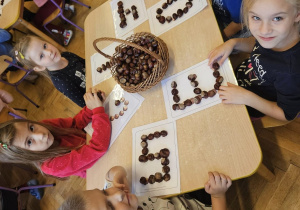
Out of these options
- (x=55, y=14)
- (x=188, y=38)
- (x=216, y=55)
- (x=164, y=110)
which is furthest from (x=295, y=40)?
(x=55, y=14)

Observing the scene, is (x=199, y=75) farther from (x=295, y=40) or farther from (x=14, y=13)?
(x=14, y=13)

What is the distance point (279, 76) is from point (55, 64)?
4.16ft

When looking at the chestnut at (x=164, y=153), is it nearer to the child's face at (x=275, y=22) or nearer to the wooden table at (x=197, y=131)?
the wooden table at (x=197, y=131)

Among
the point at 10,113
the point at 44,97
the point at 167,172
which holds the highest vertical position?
the point at 167,172

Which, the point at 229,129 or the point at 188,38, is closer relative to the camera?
the point at 229,129

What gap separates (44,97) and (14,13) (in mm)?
842

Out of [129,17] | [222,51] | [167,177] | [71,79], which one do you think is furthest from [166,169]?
[71,79]

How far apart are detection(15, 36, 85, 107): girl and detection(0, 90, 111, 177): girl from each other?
→ 0.35 m

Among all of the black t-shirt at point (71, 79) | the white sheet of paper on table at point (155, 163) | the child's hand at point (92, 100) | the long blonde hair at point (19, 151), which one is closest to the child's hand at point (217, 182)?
the white sheet of paper on table at point (155, 163)

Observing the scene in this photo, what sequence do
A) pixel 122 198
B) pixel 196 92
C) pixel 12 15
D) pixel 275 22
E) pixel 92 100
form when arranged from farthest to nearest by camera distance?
pixel 12 15 → pixel 92 100 → pixel 196 92 → pixel 122 198 → pixel 275 22

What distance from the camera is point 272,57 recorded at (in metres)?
0.85

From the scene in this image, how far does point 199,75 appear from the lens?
3.22 ft

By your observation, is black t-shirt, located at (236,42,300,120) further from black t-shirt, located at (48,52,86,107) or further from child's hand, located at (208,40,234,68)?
black t-shirt, located at (48,52,86,107)

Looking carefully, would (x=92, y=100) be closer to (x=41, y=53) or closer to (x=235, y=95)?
(x=41, y=53)
